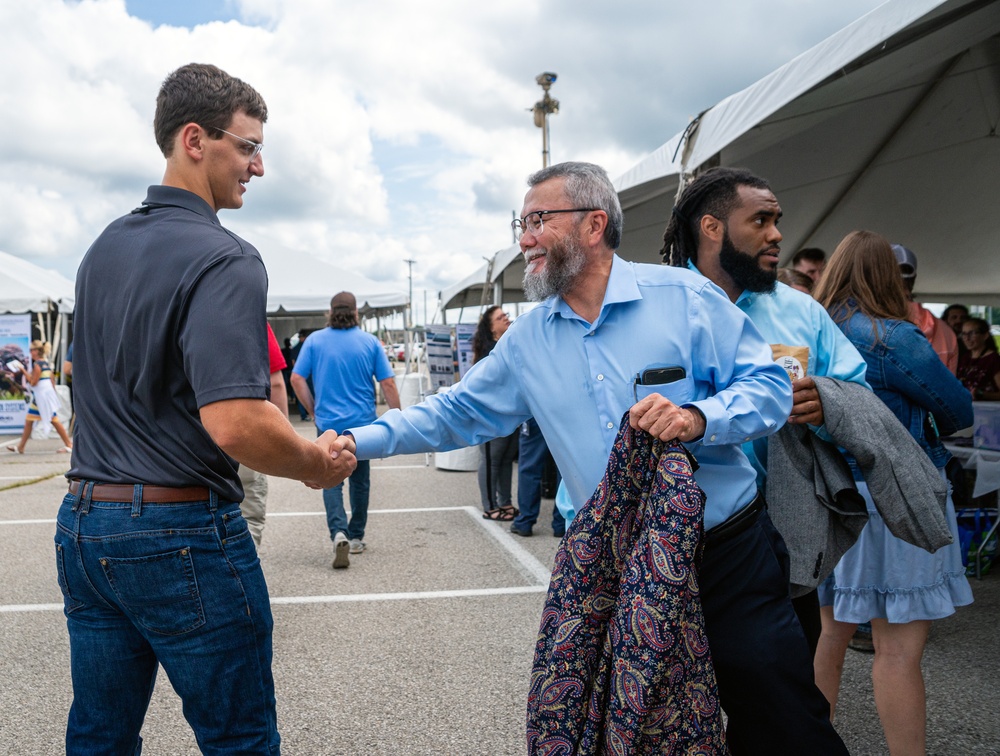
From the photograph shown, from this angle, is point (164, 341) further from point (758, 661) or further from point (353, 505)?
point (353, 505)

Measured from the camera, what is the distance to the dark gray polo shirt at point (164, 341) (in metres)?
1.76

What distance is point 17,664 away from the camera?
163 inches

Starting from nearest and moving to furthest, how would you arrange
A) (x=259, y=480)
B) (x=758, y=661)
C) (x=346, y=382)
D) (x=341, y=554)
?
(x=758, y=661), (x=259, y=480), (x=341, y=554), (x=346, y=382)

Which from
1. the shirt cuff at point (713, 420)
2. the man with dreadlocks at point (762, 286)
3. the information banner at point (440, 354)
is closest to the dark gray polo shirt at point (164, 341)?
the shirt cuff at point (713, 420)

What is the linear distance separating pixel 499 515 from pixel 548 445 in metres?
5.71

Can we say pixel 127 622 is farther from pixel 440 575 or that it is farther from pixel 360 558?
pixel 360 558

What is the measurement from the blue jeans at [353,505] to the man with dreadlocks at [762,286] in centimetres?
392

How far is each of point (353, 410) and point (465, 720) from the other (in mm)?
3213

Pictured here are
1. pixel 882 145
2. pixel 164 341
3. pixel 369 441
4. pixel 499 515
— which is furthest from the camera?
pixel 499 515

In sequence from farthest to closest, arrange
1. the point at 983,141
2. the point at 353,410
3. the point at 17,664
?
the point at 983,141 → the point at 353,410 → the point at 17,664

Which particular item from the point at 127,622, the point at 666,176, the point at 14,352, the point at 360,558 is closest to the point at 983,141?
the point at 666,176

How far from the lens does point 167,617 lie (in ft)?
6.09

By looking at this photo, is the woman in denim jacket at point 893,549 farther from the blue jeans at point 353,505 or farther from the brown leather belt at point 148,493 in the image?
the blue jeans at point 353,505

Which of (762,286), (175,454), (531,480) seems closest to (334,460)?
(175,454)
